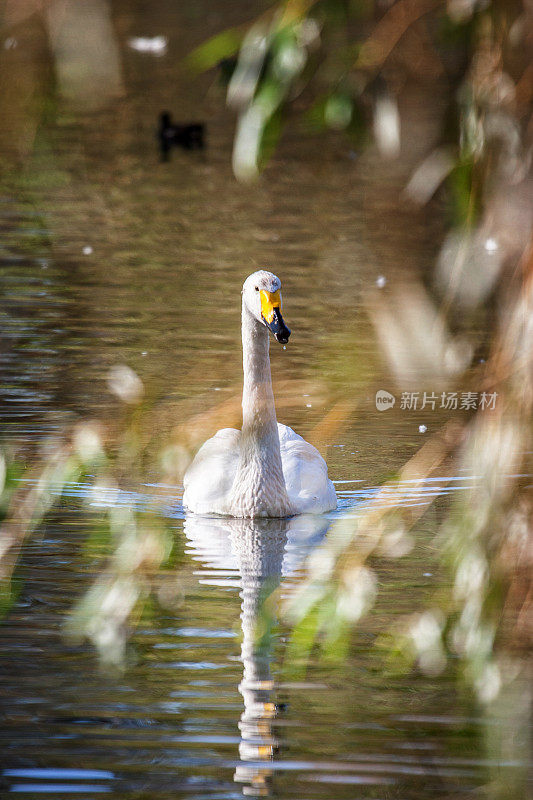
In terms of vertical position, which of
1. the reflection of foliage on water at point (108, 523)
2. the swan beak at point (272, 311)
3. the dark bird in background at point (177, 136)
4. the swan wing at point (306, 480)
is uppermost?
the dark bird in background at point (177, 136)

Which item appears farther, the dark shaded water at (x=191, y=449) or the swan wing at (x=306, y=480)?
the swan wing at (x=306, y=480)

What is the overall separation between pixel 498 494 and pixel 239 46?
1152 mm

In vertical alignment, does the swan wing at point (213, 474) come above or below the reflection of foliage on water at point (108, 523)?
above

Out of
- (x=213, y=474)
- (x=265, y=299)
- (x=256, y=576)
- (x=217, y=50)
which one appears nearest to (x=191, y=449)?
(x=213, y=474)

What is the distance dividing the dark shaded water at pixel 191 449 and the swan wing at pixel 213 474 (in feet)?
0.51

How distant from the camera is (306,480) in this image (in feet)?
27.1

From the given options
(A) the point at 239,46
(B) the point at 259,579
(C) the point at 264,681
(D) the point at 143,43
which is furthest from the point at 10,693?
(D) the point at 143,43

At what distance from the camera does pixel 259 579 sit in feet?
22.9

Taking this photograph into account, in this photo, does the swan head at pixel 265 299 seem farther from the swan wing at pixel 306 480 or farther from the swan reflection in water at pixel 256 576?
the swan reflection in water at pixel 256 576

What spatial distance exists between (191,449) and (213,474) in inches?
35.4

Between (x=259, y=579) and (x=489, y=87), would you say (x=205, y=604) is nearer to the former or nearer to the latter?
(x=259, y=579)

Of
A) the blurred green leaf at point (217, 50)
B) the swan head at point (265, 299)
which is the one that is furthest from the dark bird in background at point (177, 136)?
the blurred green leaf at point (217, 50)

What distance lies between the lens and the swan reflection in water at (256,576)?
482 centimetres

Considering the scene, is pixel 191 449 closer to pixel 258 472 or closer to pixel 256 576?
pixel 258 472
